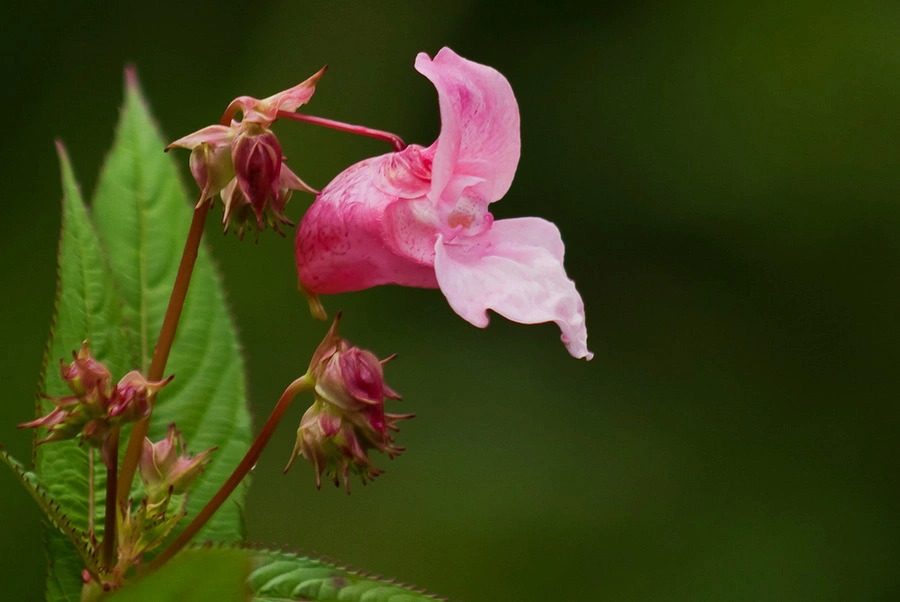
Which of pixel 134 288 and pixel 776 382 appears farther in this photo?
pixel 776 382

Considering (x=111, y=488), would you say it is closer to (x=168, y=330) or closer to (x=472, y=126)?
(x=168, y=330)

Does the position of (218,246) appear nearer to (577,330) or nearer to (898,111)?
(898,111)

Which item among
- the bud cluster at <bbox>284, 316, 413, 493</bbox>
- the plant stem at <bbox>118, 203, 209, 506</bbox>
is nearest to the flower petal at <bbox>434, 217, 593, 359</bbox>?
the bud cluster at <bbox>284, 316, 413, 493</bbox>

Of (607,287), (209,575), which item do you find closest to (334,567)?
(209,575)

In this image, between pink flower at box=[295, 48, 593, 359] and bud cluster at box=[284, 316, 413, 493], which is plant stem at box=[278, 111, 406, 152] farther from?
bud cluster at box=[284, 316, 413, 493]

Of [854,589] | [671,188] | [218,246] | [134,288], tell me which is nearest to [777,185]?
[671,188]

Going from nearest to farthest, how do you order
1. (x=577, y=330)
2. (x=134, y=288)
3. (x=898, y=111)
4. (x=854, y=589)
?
1. (x=577, y=330)
2. (x=134, y=288)
3. (x=854, y=589)
4. (x=898, y=111)
